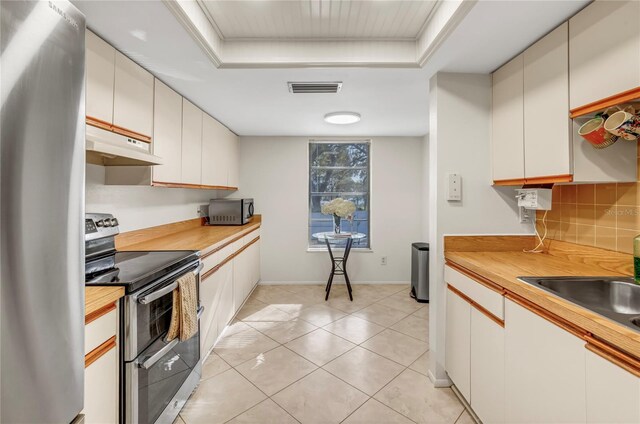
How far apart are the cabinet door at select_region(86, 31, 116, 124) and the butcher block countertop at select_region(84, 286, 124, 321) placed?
2.89 feet

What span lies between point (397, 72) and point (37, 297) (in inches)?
82.5

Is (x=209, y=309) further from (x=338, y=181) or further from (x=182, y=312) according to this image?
(x=338, y=181)

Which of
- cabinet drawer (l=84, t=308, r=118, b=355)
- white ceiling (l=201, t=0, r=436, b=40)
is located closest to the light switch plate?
white ceiling (l=201, t=0, r=436, b=40)

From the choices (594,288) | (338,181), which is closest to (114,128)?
(594,288)

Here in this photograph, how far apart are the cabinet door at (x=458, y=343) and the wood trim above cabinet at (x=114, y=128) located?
7.48 ft

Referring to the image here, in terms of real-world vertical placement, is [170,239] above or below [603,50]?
below

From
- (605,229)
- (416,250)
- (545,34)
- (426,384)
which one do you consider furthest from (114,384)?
(416,250)

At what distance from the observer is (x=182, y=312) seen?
157 centimetres

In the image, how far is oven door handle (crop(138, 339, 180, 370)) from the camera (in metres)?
1.28

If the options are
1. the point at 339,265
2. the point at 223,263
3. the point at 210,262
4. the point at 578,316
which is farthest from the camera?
the point at 339,265

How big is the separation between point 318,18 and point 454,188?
4.49 feet

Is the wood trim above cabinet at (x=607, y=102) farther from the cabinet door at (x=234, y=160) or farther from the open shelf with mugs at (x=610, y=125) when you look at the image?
the cabinet door at (x=234, y=160)

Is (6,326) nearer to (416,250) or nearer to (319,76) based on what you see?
(319,76)

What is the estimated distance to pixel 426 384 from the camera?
1932 mm
